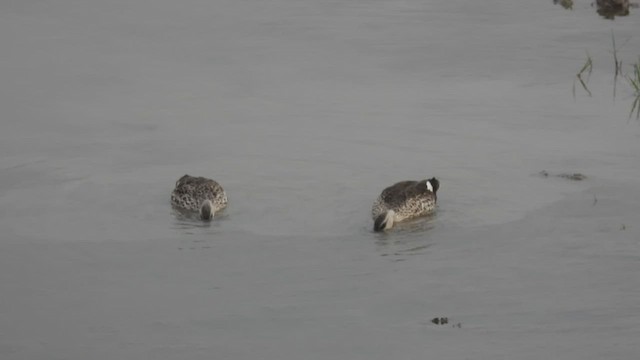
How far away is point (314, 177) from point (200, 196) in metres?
1.60

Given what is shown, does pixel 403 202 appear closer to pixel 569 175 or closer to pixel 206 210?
pixel 206 210

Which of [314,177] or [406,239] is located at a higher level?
[314,177]

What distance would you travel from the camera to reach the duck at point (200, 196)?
579 inches

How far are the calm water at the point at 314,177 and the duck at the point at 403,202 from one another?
0.17 m

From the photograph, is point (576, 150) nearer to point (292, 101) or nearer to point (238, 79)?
point (292, 101)

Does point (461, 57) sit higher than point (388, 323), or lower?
higher

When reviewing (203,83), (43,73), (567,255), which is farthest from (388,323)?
(43,73)

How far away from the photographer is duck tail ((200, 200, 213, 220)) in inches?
575

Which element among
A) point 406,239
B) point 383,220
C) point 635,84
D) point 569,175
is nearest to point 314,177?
point 383,220

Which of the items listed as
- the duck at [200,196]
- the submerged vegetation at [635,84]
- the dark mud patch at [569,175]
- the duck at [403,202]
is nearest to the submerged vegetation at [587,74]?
the submerged vegetation at [635,84]

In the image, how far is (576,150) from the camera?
16.5m

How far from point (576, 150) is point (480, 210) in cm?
218

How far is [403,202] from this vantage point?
1454 cm

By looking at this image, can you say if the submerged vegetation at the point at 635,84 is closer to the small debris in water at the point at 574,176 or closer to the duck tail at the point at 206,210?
the small debris in water at the point at 574,176
